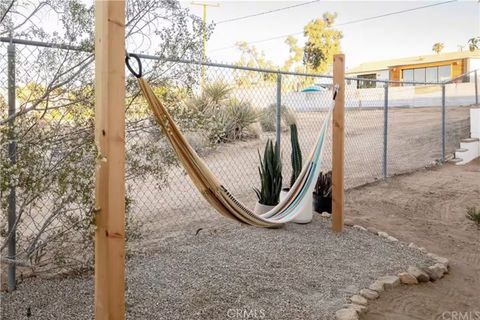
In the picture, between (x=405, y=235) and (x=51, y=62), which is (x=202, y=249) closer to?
(x=51, y=62)

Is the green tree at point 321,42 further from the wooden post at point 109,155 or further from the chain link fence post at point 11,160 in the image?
the wooden post at point 109,155

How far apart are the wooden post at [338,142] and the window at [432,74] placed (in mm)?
23455

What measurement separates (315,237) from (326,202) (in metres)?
0.95

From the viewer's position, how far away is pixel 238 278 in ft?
9.00

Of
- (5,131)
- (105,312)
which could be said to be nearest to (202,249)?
(105,312)

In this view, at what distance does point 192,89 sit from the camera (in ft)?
9.16

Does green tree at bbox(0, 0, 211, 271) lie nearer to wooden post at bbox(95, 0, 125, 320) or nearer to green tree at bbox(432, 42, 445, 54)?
wooden post at bbox(95, 0, 125, 320)

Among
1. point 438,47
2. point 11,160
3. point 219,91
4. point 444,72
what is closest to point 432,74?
point 444,72

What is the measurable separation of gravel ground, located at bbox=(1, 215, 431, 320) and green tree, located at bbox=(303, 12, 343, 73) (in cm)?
2773

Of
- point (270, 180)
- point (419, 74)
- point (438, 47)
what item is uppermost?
point (438, 47)

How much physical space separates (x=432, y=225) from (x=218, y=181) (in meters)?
2.94


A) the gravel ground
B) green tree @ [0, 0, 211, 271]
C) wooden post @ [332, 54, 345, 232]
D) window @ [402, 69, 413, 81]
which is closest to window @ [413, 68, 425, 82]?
window @ [402, 69, 413, 81]

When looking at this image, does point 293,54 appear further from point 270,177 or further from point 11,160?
point 11,160

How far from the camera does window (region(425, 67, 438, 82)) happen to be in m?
24.7
